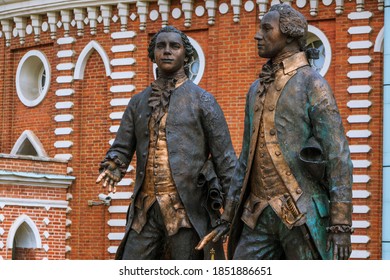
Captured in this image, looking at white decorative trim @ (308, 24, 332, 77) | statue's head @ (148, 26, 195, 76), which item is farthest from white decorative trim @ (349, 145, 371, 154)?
statue's head @ (148, 26, 195, 76)

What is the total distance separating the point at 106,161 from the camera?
13109 millimetres

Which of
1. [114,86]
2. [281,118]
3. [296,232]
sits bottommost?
[296,232]

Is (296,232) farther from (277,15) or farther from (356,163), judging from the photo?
(356,163)

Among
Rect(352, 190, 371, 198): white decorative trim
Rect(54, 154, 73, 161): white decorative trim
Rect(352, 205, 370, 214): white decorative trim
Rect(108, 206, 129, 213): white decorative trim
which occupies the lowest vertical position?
Rect(352, 205, 370, 214): white decorative trim

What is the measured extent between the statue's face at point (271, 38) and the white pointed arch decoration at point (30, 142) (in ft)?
67.7

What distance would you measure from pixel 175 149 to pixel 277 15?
1929 mm

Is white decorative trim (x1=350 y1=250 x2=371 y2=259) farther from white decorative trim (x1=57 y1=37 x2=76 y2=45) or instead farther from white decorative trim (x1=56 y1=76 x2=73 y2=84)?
white decorative trim (x1=57 y1=37 x2=76 y2=45)

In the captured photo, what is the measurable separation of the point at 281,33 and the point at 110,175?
2.28 m

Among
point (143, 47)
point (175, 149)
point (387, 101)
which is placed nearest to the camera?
point (175, 149)

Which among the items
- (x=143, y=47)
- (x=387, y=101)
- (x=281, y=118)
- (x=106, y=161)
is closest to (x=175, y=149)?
(x=106, y=161)

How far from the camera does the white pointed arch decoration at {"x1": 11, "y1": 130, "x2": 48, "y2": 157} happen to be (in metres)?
32.0

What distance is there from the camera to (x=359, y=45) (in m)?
27.8

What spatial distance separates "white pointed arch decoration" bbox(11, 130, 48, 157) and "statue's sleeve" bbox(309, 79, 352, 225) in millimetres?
21037

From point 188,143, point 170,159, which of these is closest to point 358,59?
point 188,143
